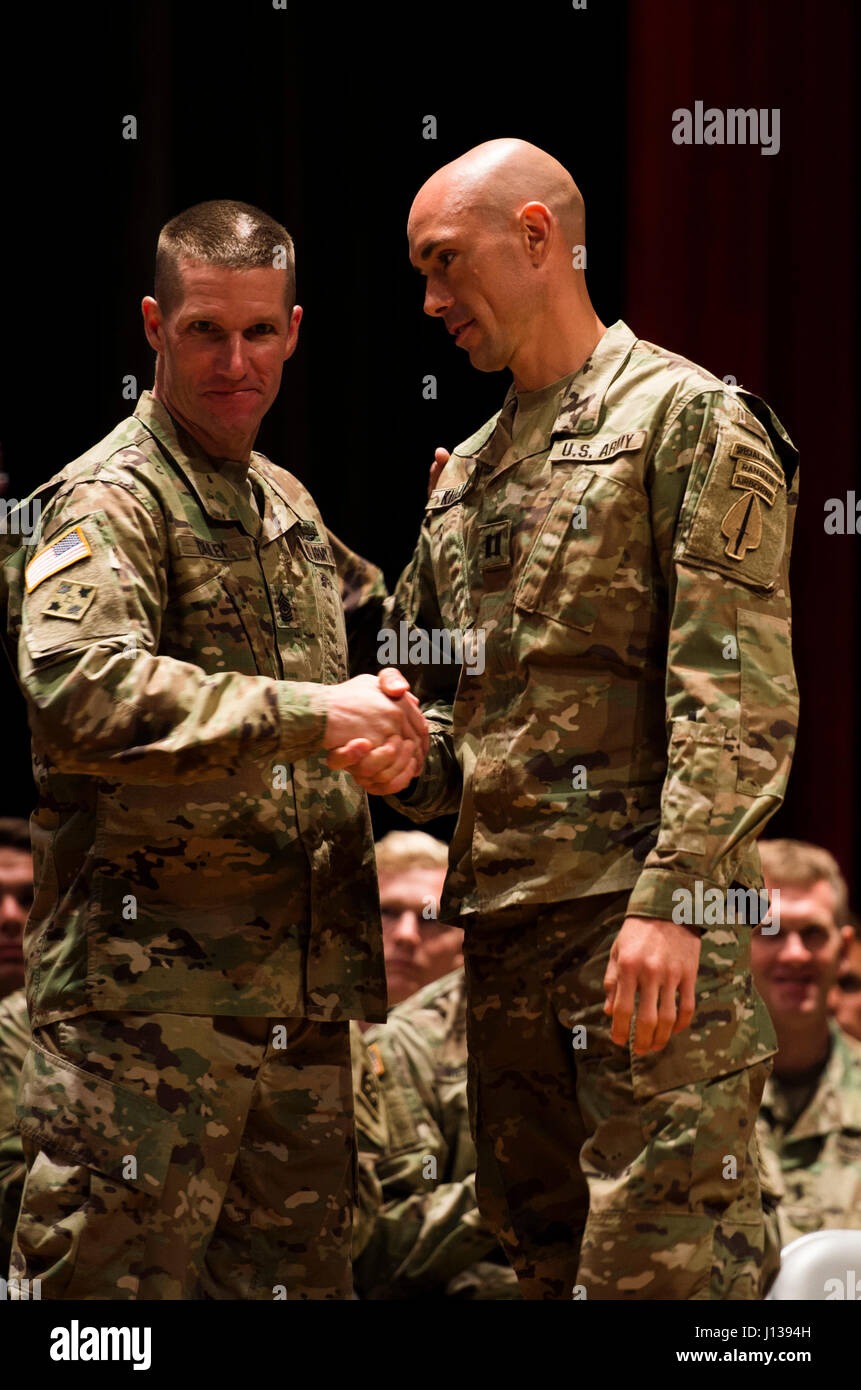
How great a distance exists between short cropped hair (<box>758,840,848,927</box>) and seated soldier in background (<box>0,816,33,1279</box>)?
5.39 ft

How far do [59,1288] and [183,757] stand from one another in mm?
680

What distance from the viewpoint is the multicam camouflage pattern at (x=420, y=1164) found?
3.70 metres

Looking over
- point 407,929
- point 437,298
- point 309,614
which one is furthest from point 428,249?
point 407,929

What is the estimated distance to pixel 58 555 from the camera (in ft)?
7.80

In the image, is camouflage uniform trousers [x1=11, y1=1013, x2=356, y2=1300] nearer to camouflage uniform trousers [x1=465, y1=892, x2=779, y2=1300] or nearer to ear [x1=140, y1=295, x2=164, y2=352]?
camouflage uniform trousers [x1=465, y1=892, x2=779, y2=1300]

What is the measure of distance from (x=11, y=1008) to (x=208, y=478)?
1.68 m

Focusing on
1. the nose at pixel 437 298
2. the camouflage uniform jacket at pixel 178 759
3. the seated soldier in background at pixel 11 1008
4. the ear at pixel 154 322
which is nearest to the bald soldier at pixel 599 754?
the nose at pixel 437 298

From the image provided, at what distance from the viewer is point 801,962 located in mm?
4043

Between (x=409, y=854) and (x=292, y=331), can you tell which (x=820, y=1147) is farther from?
(x=292, y=331)

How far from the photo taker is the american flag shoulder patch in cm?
236

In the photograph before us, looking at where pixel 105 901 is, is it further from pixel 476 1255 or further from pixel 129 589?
pixel 476 1255

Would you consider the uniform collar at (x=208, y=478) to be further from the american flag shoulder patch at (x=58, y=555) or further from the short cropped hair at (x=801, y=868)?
the short cropped hair at (x=801, y=868)

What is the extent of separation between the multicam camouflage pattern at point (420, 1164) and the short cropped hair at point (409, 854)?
0.26 m

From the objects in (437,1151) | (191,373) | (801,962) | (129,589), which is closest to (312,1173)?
(129,589)
